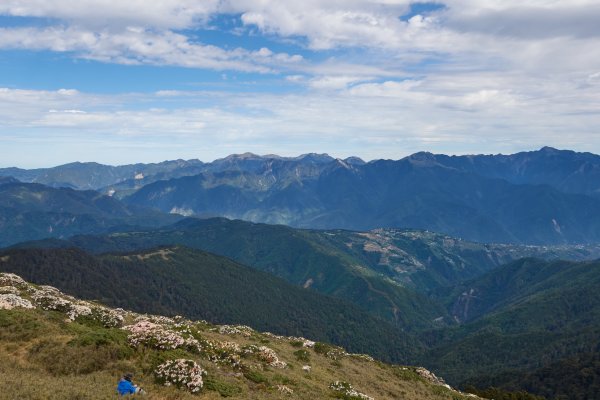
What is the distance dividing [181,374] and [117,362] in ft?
22.2

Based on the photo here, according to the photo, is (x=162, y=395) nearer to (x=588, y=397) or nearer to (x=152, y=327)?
(x=152, y=327)

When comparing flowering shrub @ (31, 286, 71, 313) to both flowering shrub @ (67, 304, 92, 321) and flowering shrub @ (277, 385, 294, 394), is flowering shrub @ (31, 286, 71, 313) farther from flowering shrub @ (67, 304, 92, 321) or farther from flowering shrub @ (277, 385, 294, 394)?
flowering shrub @ (277, 385, 294, 394)

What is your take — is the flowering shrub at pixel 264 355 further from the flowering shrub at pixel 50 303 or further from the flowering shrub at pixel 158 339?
the flowering shrub at pixel 50 303

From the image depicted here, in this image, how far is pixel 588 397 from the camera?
188 meters

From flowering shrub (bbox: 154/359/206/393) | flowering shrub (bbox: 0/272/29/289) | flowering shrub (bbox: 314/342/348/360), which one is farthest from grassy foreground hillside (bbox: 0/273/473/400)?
flowering shrub (bbox: 314/342/348/360)

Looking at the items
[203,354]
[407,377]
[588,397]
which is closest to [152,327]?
[203,354]

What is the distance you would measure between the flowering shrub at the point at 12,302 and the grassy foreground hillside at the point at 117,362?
107 mm

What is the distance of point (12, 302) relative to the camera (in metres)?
55.2

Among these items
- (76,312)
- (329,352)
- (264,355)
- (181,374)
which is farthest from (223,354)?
(329,352)

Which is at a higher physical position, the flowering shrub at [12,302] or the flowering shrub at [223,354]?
the flowering shrub at [12,302]

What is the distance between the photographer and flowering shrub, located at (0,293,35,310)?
2112 inches

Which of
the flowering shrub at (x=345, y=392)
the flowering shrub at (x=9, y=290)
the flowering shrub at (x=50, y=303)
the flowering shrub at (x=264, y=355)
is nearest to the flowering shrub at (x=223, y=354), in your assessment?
the flowering shrub at (x=264, y=355)

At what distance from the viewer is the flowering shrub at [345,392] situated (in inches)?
1965

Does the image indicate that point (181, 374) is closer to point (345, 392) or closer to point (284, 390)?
point (284, 390)
